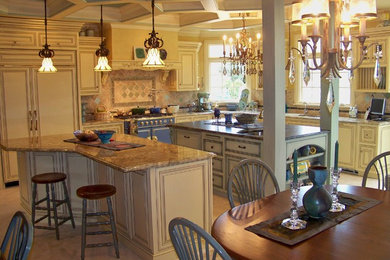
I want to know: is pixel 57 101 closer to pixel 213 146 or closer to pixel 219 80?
pixel 213 146

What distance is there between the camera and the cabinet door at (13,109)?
231 inches

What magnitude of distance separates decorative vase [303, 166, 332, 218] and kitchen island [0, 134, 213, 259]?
4.54 feet

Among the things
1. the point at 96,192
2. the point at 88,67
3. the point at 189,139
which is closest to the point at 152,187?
the point at 96,192

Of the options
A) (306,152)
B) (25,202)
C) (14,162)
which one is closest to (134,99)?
(14,162)

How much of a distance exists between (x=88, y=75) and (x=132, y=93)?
1184 millimetres

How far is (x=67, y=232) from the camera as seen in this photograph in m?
4.29

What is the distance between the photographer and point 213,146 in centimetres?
532

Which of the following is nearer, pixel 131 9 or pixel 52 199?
pixel 52 199

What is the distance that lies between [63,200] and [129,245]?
1037mm

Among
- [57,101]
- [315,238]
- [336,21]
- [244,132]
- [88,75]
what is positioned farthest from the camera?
[88,75]

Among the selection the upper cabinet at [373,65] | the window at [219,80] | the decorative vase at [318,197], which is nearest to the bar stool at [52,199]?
the decorative vase at [318,197]

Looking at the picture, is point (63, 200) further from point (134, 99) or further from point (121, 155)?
point (134, 99)

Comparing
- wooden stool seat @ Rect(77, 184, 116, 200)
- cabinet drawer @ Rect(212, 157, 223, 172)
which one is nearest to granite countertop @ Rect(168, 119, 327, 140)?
cabinet drawer @ Rect(212, 157, 223, 172)

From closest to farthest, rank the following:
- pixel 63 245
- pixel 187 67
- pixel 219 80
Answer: pixel 63 245 < pixel 187 67 < pixel 219 80
